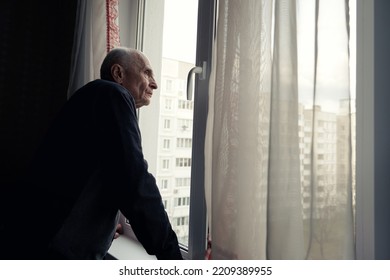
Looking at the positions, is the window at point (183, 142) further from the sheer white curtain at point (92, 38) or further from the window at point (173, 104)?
the sheer white curtain at point (92, 38)

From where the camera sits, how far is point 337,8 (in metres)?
0.74

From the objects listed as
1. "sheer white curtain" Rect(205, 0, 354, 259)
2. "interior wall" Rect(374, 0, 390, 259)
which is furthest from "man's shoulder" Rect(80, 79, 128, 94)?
"interior wall" Rect(374, 0, 390, 259)

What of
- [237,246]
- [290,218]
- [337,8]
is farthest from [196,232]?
[337,8]

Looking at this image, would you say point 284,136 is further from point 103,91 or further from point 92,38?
point 92,38

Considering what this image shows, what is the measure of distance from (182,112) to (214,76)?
2.05 ft

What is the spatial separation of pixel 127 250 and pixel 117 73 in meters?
0.83

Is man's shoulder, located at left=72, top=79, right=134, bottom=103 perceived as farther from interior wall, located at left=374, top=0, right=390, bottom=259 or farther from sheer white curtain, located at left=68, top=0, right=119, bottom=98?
sheer white curtain, located at left=68, top=0, right=119, bottom=98

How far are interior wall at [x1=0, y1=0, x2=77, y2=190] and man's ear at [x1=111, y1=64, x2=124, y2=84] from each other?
106 cm

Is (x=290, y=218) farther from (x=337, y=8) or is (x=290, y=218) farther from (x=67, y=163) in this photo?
(x=67, y=163)

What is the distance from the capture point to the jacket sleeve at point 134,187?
83cm

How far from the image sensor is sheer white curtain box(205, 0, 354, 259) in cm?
73

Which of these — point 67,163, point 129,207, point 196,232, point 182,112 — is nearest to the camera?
point 129,207

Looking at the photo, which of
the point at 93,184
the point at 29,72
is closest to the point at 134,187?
the point at 93,184

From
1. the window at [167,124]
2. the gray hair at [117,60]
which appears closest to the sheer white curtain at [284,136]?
the gray hair at [117,60]
